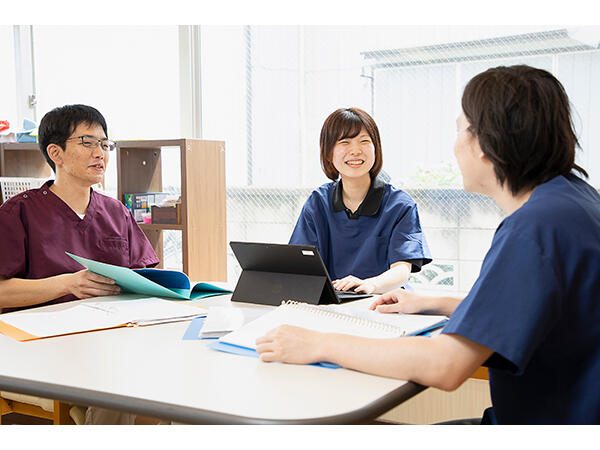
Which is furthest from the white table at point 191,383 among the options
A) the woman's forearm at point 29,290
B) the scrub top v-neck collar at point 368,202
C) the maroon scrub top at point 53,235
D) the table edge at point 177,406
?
the scrub top v-neck collar at point 368,202

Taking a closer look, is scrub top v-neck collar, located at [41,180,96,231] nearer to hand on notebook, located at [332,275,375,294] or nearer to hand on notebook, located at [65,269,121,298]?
hand on notebook, located at [65,269,121,298]

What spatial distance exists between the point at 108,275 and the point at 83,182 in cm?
52

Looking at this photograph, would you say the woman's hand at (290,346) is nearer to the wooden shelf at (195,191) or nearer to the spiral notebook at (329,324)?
the spiral notebook at (329,324)

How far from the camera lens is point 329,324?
4.41 feet

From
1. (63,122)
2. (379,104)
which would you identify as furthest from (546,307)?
(379,104)

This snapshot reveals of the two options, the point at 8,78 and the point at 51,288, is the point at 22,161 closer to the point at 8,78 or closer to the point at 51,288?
the point at 8,78

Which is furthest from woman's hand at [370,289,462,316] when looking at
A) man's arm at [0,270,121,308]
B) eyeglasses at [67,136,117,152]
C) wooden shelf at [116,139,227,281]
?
wooden shelf at [116,139,227,281]

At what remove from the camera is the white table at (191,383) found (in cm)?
99

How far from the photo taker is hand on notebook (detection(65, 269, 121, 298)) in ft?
6.15

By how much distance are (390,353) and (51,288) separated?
121 centimetres

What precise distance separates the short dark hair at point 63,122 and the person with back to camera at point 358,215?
33.1 inches

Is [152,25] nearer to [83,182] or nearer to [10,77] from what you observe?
[10,77]

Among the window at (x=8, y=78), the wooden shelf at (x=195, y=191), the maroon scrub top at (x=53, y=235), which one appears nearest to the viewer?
the maroon scrub top at (x=53, y=235)
